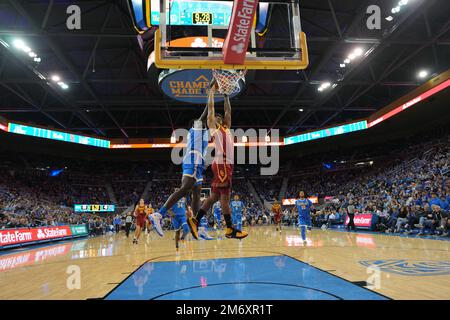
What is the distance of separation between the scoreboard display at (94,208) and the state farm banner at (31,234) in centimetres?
1412

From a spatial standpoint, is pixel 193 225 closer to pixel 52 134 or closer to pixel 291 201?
pixel 52 134

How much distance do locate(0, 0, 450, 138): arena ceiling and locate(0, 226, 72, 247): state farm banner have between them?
879cm

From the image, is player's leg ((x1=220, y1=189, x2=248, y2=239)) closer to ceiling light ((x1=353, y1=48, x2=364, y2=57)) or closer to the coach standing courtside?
the coach standing courtside

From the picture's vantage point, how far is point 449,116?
25.9 m

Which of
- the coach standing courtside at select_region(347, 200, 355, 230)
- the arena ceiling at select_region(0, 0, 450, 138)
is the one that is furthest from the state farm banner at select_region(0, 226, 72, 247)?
the coach standing courtside at select_region(347, 200, 355, 230)

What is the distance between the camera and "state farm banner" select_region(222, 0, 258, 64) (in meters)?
4.34

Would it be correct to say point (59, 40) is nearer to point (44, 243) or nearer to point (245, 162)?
point (44, 243)

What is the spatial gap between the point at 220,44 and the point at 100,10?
1212 centimetres

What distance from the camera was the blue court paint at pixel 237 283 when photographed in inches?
163

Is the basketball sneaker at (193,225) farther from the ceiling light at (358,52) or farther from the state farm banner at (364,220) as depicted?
the ceiling light at (358,52)

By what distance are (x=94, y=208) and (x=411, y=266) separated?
31969mm

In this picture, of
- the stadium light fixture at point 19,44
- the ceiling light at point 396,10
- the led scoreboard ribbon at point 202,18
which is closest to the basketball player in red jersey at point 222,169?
the led scoreboard ribbon at point 202,18

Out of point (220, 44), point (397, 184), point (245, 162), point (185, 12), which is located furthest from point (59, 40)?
point (245, 162)

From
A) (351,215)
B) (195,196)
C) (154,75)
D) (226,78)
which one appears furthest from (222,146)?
(351,215)
